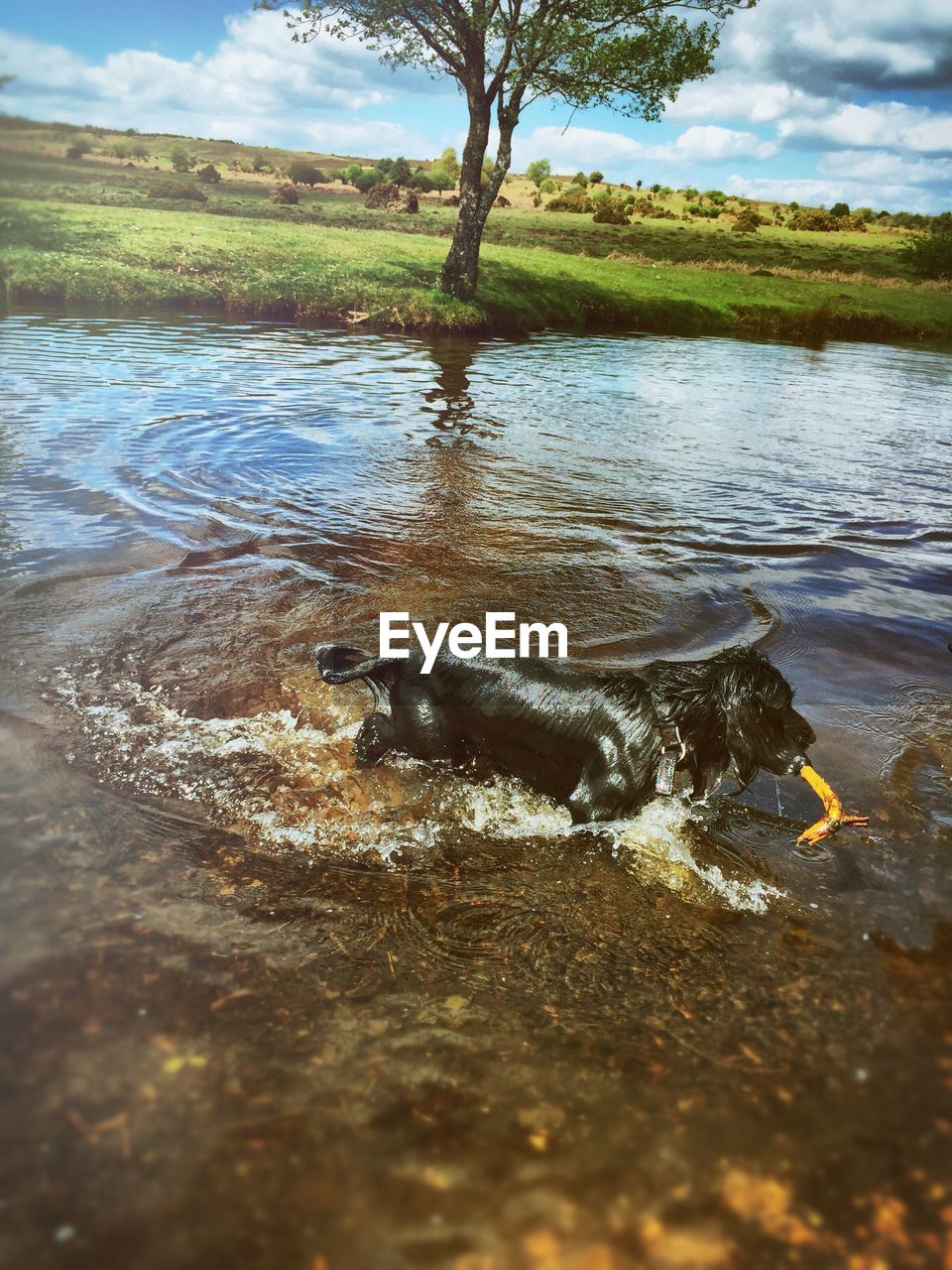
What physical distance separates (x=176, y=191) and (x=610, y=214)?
3143 centimetres

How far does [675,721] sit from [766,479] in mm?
8725

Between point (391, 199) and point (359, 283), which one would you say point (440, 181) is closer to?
point (391, 199)

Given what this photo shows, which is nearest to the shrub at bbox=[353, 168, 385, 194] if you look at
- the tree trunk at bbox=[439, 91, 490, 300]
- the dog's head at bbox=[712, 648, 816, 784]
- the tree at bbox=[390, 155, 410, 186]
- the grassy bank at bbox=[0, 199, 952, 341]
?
the tree at bbox=[390, 155, 410, 186]

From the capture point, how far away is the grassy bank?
21688 millimetres

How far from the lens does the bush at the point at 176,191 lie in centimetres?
3850

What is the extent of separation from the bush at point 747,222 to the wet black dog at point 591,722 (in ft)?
214

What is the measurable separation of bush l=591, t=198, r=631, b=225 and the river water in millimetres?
54842

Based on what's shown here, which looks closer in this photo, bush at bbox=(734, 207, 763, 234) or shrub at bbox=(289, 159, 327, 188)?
shrub at bbox=(289, 159, 327, 188)

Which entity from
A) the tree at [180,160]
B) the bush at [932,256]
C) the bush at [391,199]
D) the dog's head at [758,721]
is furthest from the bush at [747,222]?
the dog's head at [758,721]

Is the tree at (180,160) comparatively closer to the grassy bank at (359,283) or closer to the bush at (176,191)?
the bush at (176,191)

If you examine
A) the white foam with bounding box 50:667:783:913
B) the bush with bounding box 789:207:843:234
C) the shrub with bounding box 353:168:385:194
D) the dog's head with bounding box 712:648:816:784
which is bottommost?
the white foam with bounding box 50:667:783:913

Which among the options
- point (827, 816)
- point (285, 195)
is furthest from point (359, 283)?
point (285, 195)

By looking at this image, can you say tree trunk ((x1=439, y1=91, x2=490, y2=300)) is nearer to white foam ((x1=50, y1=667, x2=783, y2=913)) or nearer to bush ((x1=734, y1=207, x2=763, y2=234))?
white foam ((x1=50, y1=667, x2=783, y2=913))

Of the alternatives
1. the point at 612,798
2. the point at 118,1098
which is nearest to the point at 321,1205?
the point at 118,1098
